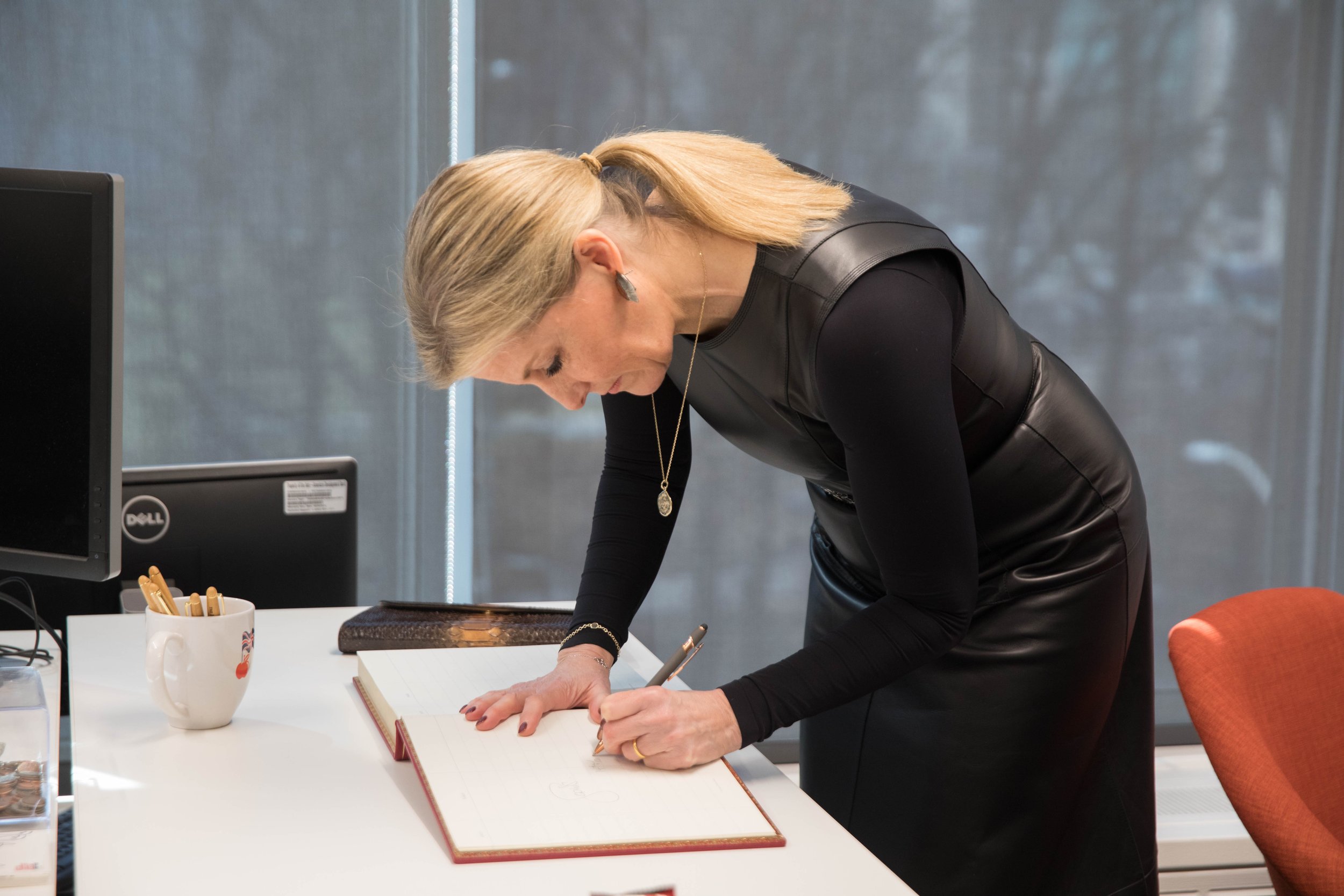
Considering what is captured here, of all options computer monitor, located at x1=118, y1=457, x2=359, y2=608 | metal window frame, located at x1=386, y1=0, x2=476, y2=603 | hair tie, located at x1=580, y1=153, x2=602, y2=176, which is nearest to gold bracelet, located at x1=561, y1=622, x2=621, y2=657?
→ computer monitor, located at x1=118, y1=457, x2=359, y2=608

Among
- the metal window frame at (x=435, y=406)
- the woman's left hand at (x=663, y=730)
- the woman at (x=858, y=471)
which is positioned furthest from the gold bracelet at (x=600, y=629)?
the metal window frame at (x=435, y=406)

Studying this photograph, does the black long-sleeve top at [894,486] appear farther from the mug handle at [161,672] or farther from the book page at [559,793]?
the mug handle at [161,672]

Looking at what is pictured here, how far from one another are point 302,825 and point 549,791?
0.58 ft

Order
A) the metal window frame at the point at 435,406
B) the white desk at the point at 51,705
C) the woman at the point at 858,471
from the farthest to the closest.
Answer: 1. the metal window frame at the point at 435,406
2. the woman at the point at 858,471
3. the white desk at the point at 51,705

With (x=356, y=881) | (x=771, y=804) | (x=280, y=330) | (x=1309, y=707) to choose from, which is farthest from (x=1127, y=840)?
(x=280, y=330)

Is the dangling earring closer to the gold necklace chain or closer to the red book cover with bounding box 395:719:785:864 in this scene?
the gold necklace chain

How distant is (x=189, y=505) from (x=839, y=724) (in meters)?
0.77

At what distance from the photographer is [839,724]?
1319 millimetres

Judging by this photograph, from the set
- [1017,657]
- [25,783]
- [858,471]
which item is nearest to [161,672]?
[25,783]

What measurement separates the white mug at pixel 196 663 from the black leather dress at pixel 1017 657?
509 millimetres

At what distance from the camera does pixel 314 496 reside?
1.36m

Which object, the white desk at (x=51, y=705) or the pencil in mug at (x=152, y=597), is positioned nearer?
the white desk at (x=51, y=705)

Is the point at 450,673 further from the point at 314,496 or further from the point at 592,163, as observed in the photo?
the point at 592,163

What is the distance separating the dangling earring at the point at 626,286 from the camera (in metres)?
1.01
